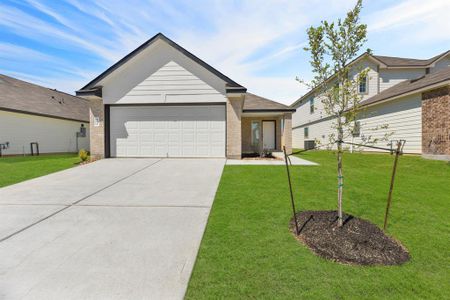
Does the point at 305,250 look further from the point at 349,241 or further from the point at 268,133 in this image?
the point at 268,133

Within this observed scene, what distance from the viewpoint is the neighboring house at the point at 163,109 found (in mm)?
11469

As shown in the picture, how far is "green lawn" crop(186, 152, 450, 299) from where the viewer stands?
2.24 m

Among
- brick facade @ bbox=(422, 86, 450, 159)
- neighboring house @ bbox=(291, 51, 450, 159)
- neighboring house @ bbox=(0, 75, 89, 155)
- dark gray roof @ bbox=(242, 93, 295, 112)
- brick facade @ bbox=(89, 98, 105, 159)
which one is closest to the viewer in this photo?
brick facade @ bbox=(422, 86, 450, 159)

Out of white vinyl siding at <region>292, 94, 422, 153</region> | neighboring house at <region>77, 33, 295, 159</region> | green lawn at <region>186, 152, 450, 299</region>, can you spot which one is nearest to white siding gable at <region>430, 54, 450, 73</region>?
white vinyl siding at <region>292, 94, 422, 153</region>

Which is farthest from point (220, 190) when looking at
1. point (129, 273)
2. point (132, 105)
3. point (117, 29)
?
point (117, 29)

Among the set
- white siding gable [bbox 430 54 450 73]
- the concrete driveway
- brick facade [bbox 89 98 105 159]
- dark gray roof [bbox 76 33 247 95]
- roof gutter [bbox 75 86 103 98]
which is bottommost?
the concrete driveway

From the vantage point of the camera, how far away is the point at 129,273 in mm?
2578

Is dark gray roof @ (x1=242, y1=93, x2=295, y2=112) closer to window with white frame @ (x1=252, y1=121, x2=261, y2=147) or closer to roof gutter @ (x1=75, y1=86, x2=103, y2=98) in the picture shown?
window with white frame @ (x1=252, y1=121, x2=261, y2=147)

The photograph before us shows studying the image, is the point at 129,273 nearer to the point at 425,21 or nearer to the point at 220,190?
the point at 220,190

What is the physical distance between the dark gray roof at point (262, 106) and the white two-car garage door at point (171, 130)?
4748 millimetres

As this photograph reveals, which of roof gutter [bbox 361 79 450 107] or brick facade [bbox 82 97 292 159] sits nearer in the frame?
roof gutter [bbox 361 79 450 107]

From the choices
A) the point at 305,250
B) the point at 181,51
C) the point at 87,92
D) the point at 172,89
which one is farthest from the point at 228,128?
the point at 305,250

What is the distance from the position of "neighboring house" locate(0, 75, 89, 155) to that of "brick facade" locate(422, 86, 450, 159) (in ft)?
81.5

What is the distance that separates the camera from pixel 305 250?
301cm
